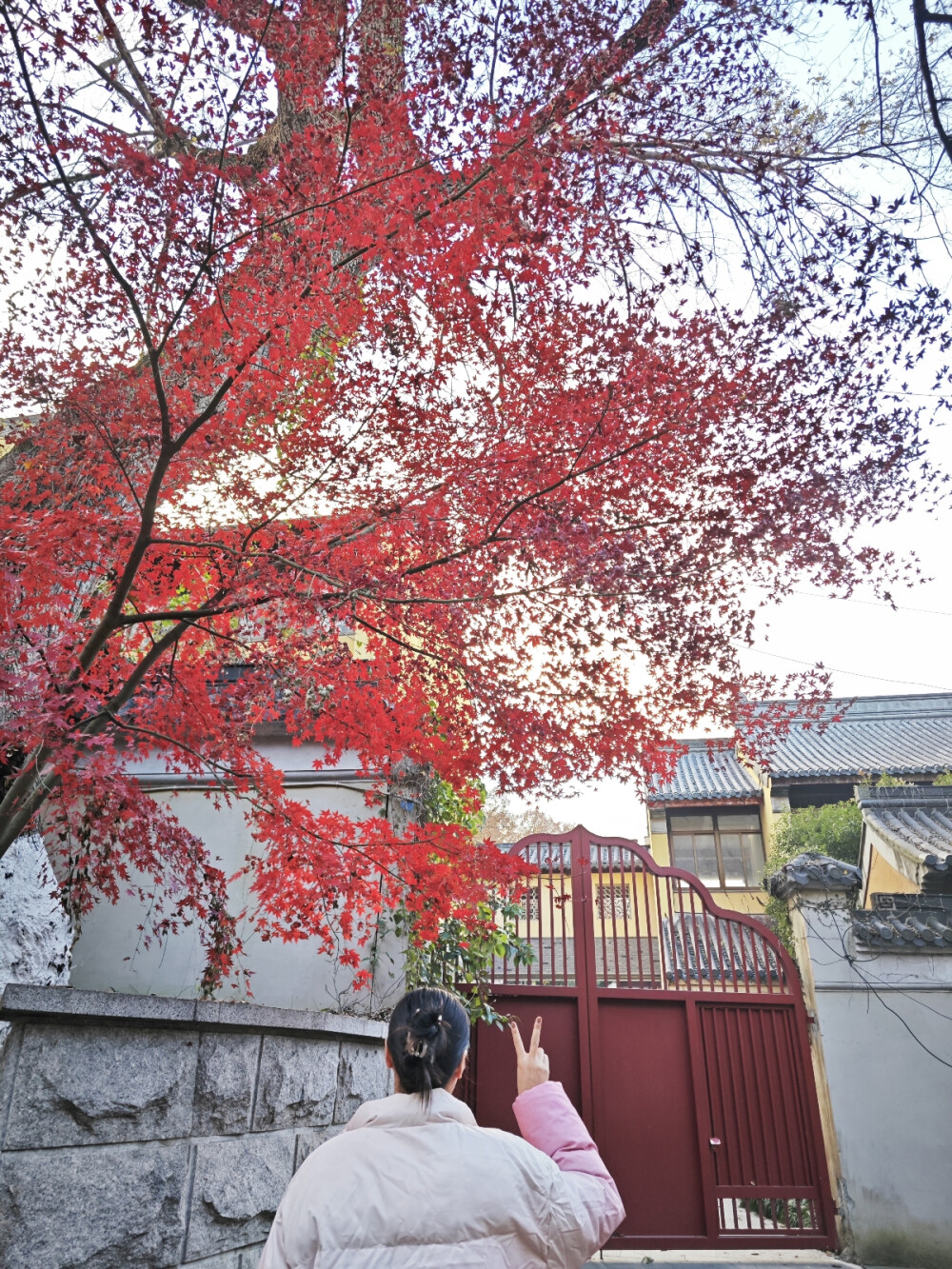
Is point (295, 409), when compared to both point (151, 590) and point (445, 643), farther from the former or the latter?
point (445, 643)

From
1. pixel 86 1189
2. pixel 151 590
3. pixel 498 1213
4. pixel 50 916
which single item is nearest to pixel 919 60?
pixel 498 1213

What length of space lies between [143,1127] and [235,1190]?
73cm

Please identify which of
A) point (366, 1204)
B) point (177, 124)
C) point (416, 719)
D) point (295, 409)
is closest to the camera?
point (366, 1204)

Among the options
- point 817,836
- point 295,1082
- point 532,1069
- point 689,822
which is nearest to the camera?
point 532,1069

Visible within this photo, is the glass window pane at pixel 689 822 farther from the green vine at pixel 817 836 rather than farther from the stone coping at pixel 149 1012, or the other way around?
the stone coping at pixel 149 1012

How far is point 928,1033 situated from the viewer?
289 inches

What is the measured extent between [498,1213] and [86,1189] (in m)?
1.88

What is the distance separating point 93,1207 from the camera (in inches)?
101

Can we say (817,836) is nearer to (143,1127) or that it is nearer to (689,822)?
(689,822)

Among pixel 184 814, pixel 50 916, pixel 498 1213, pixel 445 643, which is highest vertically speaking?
pixel 445 643

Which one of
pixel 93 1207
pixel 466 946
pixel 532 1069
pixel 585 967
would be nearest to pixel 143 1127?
pixel 93 1207

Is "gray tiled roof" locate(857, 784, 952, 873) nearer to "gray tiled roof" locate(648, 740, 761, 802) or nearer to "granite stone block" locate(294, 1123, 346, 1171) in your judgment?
"gray tiled roof" locate(648, 740, 761, 802)

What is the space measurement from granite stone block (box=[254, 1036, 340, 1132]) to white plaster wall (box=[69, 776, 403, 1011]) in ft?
6.88

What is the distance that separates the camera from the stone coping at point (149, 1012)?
2434mm
